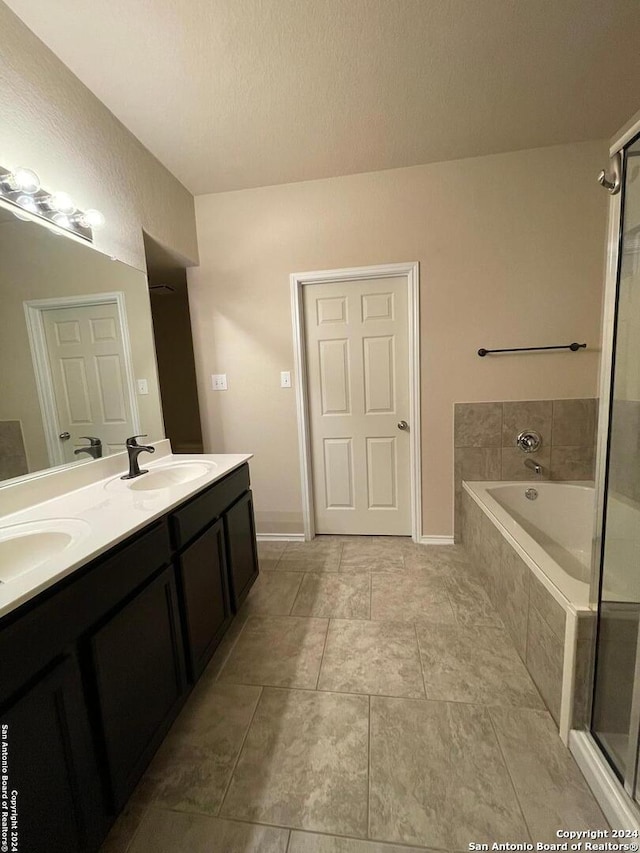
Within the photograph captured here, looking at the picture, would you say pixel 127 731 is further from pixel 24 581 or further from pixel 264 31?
pixel 264 31

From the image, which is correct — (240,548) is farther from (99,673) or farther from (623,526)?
(623,526)

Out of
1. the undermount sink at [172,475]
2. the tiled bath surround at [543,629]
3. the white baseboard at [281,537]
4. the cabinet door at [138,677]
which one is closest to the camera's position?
the cabinet door at [138,677]

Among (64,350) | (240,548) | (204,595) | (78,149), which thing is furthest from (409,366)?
(78,149)

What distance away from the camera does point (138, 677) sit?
97 centimetres

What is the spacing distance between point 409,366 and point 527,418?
0.86 m

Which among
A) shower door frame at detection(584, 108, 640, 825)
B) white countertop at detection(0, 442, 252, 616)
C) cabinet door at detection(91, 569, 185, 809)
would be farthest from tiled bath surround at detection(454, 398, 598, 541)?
cabinet door at detection(91, 569, 185, 809)

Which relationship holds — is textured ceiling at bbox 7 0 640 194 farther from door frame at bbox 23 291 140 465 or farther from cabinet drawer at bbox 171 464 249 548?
cabinet drawer at bbox 171 464 249 548

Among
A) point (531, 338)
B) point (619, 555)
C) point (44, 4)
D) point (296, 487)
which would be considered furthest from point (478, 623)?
point (44, 4)

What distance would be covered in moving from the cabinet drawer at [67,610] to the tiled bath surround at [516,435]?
2.02 m

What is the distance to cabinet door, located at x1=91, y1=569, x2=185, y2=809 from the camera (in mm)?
855

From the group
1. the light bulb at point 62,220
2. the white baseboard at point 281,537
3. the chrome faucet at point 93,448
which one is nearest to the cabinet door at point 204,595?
the chrome faucet at point 93,448

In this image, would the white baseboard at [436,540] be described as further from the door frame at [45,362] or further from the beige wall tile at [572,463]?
the door frame at [45,362]

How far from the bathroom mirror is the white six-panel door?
1.16 metres

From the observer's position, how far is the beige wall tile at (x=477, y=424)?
88.9 inches
